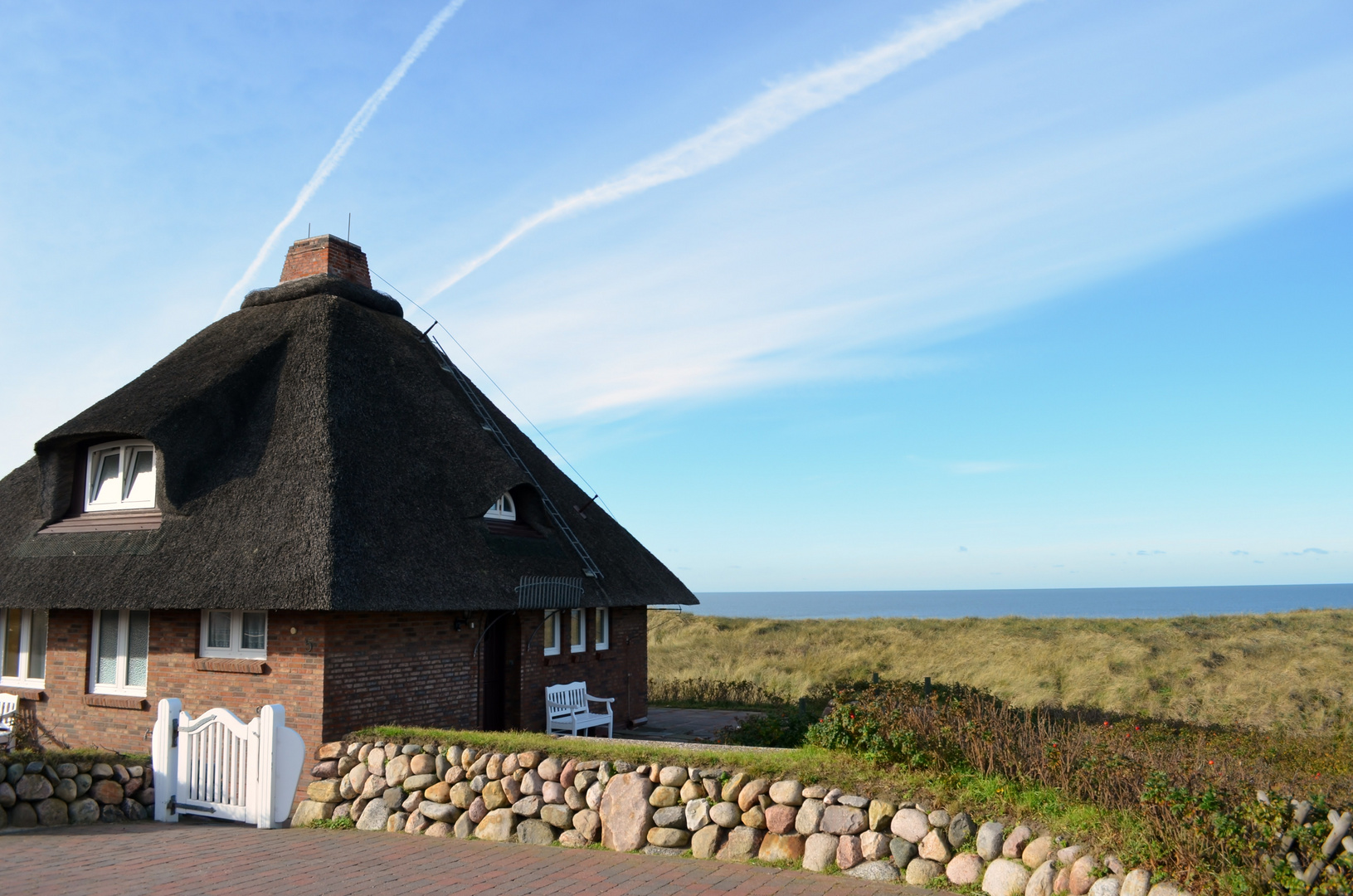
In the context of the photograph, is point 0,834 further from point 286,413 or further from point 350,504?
point 286,413

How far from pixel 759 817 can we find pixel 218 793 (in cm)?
646

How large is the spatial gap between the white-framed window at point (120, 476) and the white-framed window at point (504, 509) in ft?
15.6

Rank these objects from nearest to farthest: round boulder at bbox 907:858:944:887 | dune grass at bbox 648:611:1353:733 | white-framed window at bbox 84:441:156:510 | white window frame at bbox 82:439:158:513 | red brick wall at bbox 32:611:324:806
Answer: round boulder at bbox 907:858:944:887
red brick wall at bbox 32:611:324:806
white window frame at bbox 82:439:158:513
white-framed window at bbox 84:441:156:510
dune grass at bbox 648:611:1353:733

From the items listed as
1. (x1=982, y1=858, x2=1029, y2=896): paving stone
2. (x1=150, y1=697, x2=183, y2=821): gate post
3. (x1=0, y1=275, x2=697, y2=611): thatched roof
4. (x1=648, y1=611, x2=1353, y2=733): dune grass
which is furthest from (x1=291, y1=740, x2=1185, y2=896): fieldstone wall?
(x1=648, y1=611, x2=1353, y2=733): dune grass

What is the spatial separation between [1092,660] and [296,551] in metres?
27.3

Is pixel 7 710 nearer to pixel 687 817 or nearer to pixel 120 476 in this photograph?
pixel 120 476

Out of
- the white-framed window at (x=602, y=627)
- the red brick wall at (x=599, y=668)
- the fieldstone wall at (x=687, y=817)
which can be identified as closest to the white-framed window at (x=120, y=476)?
the fieldstone wall at (x=687, y=817)

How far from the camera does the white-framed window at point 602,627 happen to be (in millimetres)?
16750

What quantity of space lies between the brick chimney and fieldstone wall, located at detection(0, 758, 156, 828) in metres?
9.72

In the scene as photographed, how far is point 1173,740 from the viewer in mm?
10047

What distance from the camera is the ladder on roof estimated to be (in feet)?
51.2

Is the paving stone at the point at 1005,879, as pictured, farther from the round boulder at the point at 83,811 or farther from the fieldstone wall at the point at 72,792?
the round boulder at the point at 83,811

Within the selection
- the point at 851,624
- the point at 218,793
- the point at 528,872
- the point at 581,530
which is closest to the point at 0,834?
the point at 218,793

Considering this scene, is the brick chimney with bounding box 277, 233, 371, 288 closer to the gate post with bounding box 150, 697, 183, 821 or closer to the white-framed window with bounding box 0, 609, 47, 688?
the white-framed window with bounding box 0, 609, 47, 688
